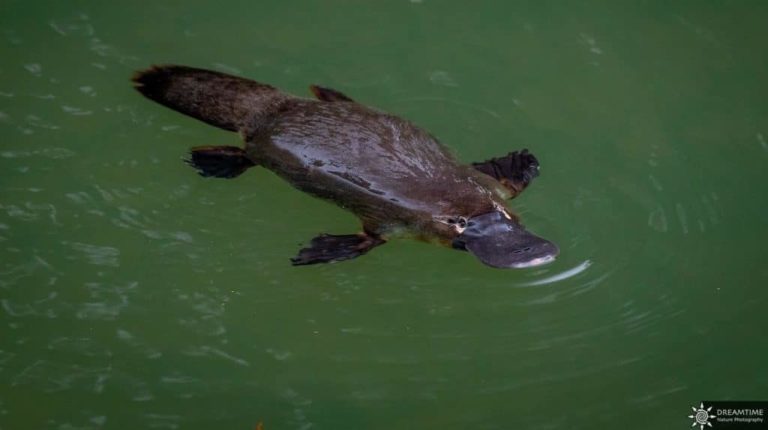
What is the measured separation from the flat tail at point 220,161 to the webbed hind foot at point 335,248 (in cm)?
55

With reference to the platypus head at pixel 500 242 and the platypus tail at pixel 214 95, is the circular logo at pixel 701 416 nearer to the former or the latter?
the platypus head at pixel 500 242

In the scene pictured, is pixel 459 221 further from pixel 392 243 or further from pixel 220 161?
pixel 220 161

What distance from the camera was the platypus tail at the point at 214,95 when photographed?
4.07 metres

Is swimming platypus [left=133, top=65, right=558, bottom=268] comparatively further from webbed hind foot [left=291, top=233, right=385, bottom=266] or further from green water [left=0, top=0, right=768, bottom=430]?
green water [left=0, top=0, right=768, bottom=430]

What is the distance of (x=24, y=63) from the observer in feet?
15.1

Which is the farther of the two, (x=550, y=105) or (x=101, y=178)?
(x=550, y=105)

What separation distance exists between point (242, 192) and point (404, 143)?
0.88 metres

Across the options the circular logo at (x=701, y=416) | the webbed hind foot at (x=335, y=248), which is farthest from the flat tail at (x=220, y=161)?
the circular logo at (x=701, y=416)

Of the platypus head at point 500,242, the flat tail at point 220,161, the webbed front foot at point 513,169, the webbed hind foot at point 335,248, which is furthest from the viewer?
the flat tail at point 220,161

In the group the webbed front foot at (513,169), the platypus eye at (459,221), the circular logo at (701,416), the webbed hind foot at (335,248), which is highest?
the webbed front foot at (513,169)

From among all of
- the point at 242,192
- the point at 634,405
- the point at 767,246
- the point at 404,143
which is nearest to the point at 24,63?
the point at 242,192

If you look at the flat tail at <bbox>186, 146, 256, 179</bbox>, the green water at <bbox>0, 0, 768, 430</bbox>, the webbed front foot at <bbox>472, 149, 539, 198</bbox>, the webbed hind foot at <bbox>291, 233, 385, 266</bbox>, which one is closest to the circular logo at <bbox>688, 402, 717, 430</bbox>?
the green water at <bbox>0, 0, 768, 430</bbox>

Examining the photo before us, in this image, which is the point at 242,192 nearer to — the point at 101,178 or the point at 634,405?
the point at 101,178

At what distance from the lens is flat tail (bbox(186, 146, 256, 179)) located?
4.04 m
